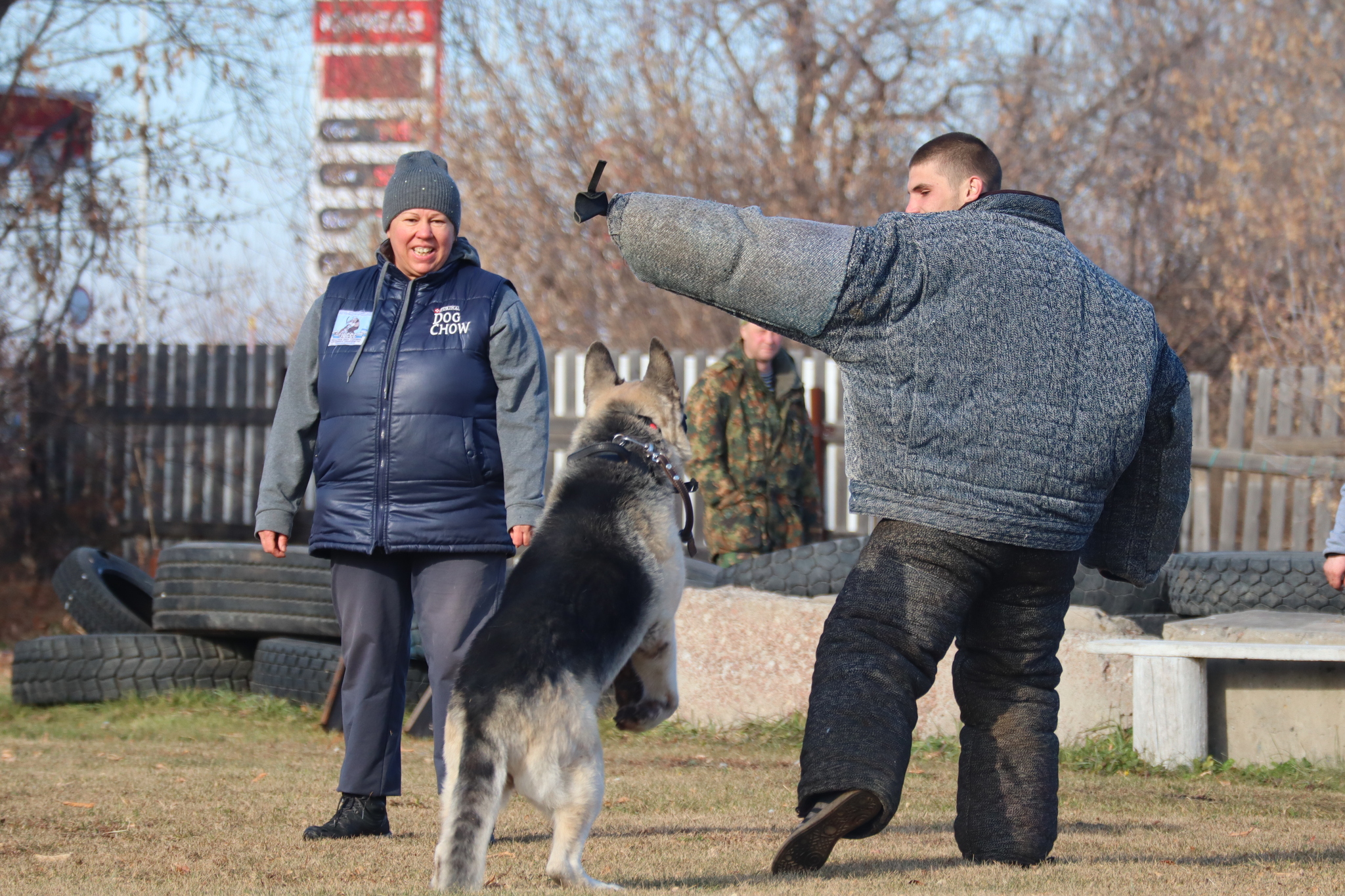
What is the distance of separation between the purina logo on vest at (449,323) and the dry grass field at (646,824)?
5.31 feet

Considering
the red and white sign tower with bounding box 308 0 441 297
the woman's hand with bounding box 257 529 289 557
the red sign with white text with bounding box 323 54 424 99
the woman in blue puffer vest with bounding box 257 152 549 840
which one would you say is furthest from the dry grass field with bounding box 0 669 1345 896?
the red sign with white text with bounding box 323 54 424 99

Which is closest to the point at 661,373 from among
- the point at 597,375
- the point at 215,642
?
the point at 597,375

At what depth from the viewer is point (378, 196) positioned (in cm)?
1501

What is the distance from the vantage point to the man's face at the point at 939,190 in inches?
154

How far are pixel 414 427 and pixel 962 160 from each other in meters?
1.88

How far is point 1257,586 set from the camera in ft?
22.3

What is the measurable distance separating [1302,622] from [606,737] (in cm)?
345

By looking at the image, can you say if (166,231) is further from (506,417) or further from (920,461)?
(920,461)

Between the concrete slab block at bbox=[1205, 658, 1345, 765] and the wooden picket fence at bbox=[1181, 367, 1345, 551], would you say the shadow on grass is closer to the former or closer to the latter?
the concrete slab block at bbox=[1205, 658, 1345, 765]

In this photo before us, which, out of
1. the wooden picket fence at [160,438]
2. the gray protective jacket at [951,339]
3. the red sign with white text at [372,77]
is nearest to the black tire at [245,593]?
the gray protective jacket at [951,339]

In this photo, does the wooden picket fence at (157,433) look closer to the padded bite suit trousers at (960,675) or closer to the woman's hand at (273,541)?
the woman's hand at (273,541)

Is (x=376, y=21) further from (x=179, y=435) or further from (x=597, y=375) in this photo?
(x=597, y=375)

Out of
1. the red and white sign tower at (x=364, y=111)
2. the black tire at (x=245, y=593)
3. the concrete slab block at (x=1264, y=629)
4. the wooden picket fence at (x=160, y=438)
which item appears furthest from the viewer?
the red and white sign tower at (x=364, y=111)

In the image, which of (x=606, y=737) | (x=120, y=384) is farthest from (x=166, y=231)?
(x=606, y=737)
